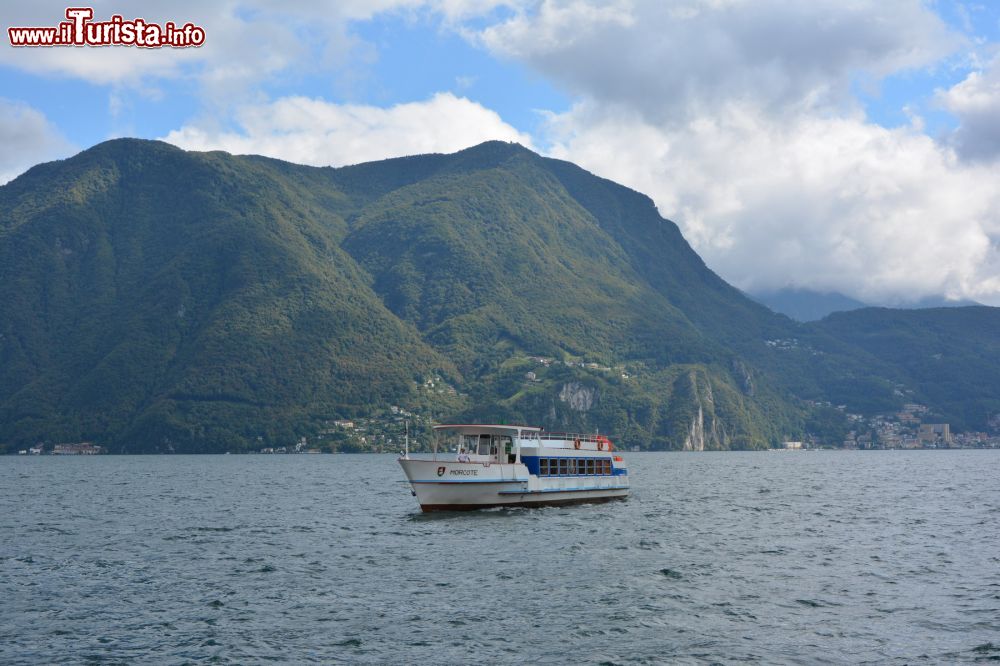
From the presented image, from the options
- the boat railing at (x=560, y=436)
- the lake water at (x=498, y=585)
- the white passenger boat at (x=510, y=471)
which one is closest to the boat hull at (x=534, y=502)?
the white passenger boat at (x=510, y=471)

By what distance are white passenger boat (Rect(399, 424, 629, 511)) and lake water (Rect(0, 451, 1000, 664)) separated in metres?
1.71

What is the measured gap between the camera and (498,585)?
41.4 m

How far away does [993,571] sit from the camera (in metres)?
45.9

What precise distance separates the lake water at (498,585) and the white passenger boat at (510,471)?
1.71 meters

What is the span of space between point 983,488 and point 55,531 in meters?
105

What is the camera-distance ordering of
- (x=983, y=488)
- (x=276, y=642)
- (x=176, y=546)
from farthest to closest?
(x=983, y=488), (x=176, y=546), (x=276, y=642)

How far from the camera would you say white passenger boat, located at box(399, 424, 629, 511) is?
68.2 metres

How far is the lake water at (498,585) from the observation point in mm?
30688

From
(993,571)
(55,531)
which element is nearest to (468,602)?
(993,571)

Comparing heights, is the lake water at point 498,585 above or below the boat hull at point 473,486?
below

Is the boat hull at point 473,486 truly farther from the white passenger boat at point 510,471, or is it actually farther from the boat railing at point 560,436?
the boat railing at point 560,436

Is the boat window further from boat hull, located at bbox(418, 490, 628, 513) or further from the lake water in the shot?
the lake water

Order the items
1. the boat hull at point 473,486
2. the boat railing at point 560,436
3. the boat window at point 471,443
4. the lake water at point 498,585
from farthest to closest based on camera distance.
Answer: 1. the boat railing at point 560,436
2. the boat window at point 471,443
3. the boat hull at point 473,486
4. the lake water at point 498,585

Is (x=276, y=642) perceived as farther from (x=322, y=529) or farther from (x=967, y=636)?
(x=322, y=529)
